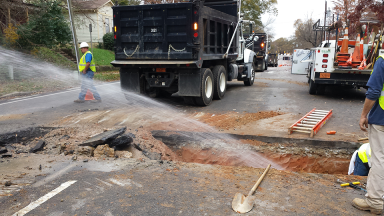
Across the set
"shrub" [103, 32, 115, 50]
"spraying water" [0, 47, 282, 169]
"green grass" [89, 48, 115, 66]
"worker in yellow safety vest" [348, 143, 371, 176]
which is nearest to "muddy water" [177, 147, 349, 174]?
"spraying water" [0, 47, 282, 169]

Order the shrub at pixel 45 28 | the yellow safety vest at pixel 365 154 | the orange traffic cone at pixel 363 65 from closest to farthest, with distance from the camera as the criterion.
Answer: the yellow safety vest at pixel 365 154, the orange traffic cone at pixel 363 65, the shrub at pixel 45 28

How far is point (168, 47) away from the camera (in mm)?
8547

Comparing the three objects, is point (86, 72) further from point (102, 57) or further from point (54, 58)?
point (102, 57)

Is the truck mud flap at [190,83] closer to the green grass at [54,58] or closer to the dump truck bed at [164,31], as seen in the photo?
the dump truck bed at [164,31]

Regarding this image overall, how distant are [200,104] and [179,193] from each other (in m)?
5.73

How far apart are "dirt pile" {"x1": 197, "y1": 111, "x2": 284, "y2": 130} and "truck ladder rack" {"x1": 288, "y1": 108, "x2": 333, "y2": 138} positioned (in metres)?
0.99

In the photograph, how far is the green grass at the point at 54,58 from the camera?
2038 cm

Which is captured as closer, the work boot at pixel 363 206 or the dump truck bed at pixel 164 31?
the work boot at pixel 363 206

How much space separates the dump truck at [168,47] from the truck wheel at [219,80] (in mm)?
426

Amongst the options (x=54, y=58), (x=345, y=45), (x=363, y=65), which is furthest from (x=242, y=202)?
(x=54, y=58)

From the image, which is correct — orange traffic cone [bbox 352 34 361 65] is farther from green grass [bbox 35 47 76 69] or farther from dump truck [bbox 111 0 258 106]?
green grass [bbox 35 47 76 69]

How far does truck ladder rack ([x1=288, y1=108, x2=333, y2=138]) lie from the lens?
20.4 ft

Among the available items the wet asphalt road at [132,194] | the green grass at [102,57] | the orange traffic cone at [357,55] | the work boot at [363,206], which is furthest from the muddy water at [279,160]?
the green grass at [102,57]

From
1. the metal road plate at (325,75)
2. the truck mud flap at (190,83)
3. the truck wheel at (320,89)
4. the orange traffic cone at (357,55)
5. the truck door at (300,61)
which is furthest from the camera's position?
the truck door at (300,61)
